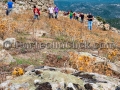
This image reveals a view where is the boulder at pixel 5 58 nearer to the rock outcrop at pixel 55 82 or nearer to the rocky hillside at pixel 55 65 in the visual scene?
the rocky hillside at pixel 55 65

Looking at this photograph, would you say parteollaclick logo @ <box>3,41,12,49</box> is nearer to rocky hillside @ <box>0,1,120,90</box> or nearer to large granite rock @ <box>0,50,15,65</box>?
rocky hillside @ <box>0,1,120,90</box>

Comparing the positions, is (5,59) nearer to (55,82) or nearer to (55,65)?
(55,65)

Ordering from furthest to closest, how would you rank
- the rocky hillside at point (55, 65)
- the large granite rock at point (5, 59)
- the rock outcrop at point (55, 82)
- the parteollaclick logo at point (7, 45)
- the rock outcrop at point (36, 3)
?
the rock outcrop at point (36, 3), the parteollaclick logo at point (7, 45), the large granite rock at point (5, 59), the rocky hillside at point (55, 65), the rock outcrop at point (55, 82)

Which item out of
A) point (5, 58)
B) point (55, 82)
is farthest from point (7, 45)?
point (55, 82)

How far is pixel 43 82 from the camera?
9.13 meters

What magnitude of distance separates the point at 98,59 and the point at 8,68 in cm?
400

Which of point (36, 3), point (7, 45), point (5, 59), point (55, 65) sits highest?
point (36, 3)

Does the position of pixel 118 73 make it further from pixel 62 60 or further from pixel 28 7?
pixel 28 7

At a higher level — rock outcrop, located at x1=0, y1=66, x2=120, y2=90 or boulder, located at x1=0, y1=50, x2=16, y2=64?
rock outcrop, located at x1=0, y1=66, x2=120, y2=90

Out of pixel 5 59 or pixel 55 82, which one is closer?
pixel 55 82

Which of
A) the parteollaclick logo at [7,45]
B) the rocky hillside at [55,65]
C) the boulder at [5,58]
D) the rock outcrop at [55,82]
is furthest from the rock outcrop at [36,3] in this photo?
the rock outcrop at [55,82]

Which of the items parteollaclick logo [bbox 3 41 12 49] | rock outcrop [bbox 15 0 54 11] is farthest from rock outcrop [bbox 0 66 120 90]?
rock outcrop [bbox 15 0 54 11]

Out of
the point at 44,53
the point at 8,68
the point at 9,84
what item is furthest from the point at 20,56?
the point at 9,84

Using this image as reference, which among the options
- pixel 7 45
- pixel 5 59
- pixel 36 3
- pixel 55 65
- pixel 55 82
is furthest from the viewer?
pixel 36 3
